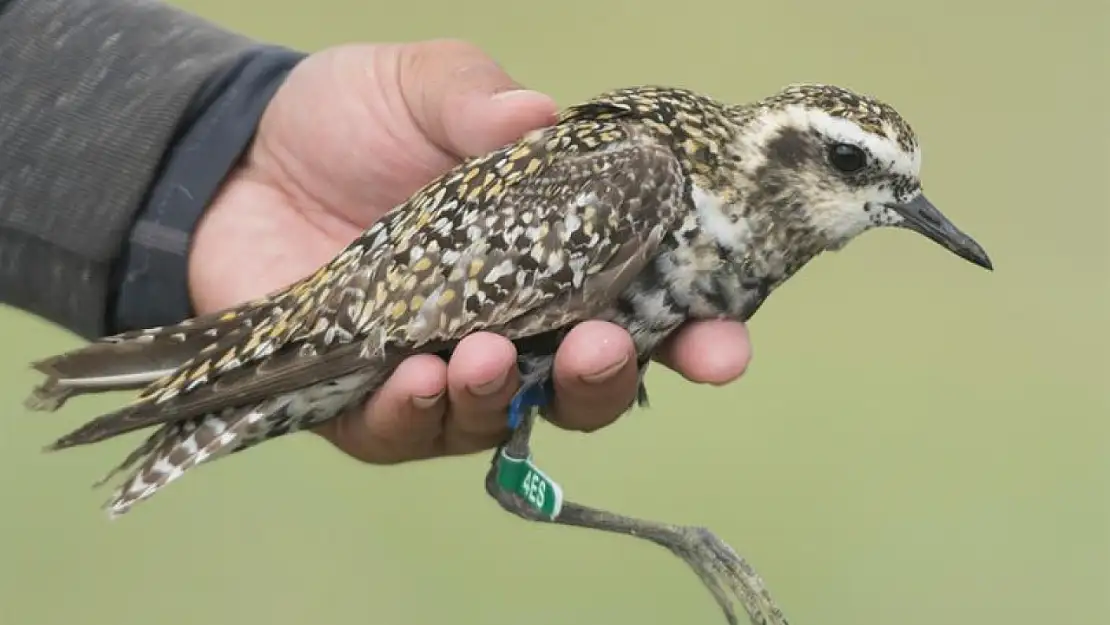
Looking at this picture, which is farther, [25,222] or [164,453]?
[25,222]

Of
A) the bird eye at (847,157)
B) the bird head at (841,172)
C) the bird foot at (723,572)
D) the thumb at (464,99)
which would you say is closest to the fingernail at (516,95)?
the thumb at (464,99)

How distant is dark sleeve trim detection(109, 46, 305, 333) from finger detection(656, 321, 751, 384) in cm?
87

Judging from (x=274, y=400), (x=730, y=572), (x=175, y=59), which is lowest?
(x=730, y=572)

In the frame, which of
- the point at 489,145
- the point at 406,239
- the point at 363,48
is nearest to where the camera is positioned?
the point at 406,239

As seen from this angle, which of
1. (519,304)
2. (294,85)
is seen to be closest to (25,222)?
(294,85)

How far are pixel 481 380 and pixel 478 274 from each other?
0.46 ft

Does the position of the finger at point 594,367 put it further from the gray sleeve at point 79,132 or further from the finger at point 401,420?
the gray sleeve at point 79,132

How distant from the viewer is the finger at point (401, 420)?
1.43 metres

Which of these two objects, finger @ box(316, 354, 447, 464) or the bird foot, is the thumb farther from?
the bird foot

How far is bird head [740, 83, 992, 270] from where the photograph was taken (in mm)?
1458

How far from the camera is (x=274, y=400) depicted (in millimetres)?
1500

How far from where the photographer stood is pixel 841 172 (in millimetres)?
1477

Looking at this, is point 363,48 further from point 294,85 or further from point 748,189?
point 748,189

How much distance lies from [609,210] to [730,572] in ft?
1.98
